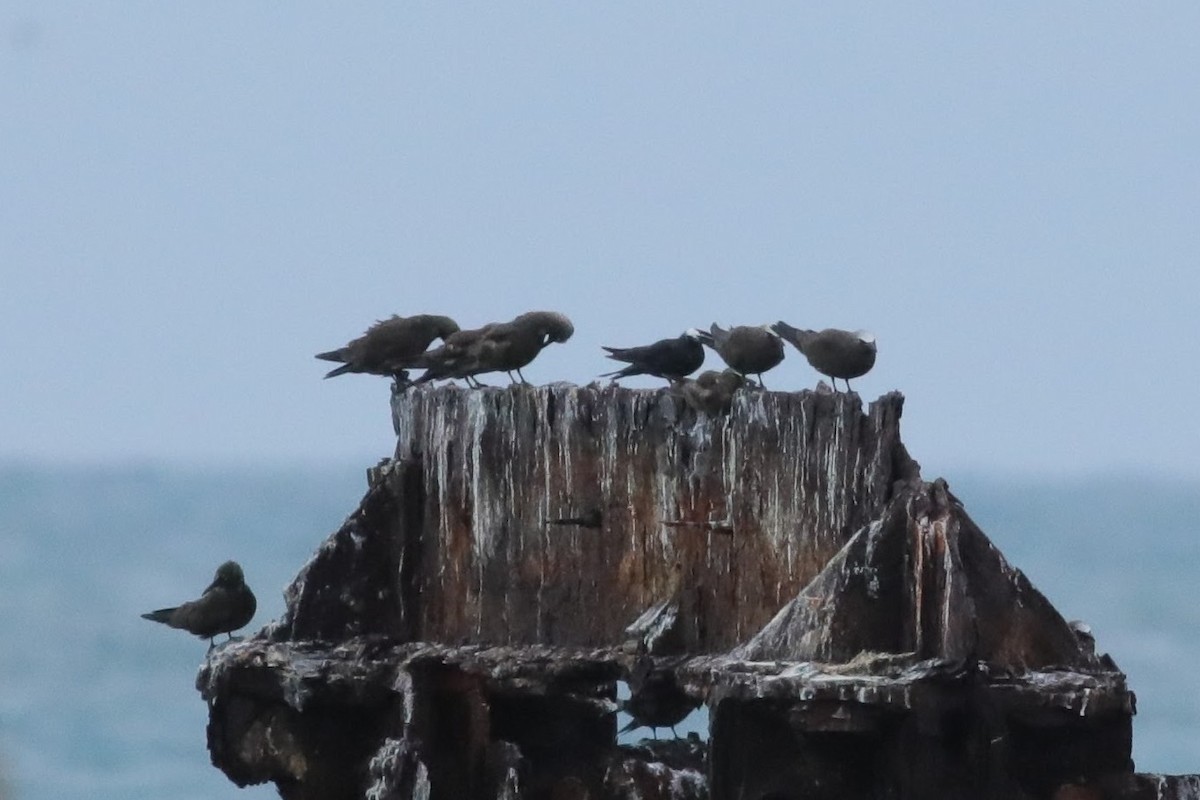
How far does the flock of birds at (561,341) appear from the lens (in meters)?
8.23

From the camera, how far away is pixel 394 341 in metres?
11.5

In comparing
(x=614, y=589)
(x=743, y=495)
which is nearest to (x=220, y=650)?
(x=614, y=589)

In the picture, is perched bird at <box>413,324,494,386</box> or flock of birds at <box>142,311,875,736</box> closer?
flock of birds at <box>142,311,875,736</box>

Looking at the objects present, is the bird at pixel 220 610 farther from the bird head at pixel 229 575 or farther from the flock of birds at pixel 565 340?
the flock of birds at pixel 565 340

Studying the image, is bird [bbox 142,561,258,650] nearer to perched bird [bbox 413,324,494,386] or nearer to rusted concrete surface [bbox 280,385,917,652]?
perched bird [bbox 413,324,494,386]

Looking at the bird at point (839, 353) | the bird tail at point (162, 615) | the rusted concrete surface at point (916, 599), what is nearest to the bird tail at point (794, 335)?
the bird at point (839, 353)

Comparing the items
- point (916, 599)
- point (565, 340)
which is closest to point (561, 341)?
point (565, 340)

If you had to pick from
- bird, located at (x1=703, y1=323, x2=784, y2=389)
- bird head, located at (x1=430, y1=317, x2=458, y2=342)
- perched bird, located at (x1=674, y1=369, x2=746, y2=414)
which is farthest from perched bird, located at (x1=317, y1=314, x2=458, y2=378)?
perched bird, located at (x1=674, y1=369, x2=746, y2=414)

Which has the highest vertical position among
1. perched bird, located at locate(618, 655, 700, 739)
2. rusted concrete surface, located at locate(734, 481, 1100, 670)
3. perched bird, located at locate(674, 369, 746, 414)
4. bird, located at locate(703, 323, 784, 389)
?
bird, located at locate(703, 323, 784, 389)

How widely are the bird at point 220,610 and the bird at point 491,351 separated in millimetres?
2624

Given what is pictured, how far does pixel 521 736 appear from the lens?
8.73m

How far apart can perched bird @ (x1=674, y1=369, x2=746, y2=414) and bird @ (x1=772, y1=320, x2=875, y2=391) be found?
1269 mm

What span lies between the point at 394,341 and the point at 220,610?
2138 mm

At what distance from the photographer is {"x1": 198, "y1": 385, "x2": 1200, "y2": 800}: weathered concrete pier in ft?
24.2
